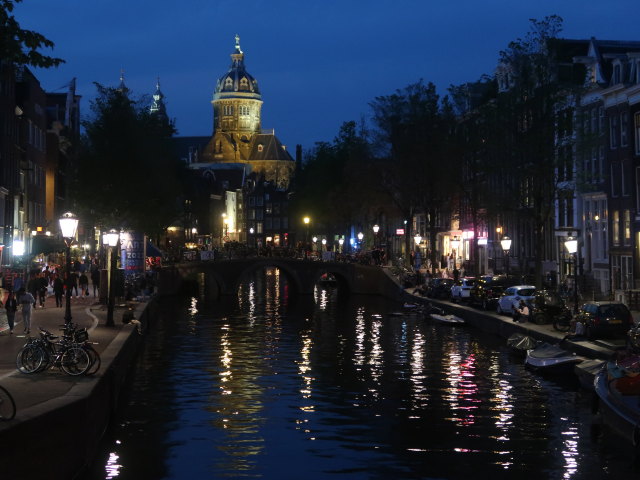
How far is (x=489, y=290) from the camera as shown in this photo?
65.7 meters

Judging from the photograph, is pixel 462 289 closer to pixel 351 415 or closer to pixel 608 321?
pixel 608 321

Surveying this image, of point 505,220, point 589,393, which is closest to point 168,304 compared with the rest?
point 505,220

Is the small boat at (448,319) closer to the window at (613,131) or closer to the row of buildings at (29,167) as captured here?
the window at (613,131)

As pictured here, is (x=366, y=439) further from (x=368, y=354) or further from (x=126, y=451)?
(x=368, y=354)

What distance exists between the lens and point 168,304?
290 ft

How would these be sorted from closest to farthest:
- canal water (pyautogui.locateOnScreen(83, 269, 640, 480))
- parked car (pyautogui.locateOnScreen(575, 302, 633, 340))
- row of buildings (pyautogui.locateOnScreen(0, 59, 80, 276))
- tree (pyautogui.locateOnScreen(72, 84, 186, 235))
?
canal water (pyautogui.locateOnScreen(83, 269, 640, 480)), parked car (pyautogui.locateOnScreen(575, 302, 633, 340)), row of buildings (pyautogui.locateOnScreen(0, 59, 80, 276)), tree (pyautogui.locateOnScreen(72, 84, 186, 235))

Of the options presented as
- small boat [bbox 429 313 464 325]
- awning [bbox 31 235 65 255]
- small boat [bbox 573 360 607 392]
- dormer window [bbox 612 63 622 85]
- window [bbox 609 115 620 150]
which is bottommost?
small boat [bbox 573 360 607 392]

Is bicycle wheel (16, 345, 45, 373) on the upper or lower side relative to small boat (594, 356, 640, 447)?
upper

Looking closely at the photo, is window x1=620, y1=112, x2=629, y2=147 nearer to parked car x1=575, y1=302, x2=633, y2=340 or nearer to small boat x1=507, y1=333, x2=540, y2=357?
small boat x1=507, y1=333, x2=540, y2=357

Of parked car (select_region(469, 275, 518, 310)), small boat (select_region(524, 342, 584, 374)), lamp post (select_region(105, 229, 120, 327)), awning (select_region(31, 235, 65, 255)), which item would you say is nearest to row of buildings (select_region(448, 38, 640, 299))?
parked car (select_region(469, 275, 518, 310))

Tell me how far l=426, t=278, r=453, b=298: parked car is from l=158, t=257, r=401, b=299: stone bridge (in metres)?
20.1

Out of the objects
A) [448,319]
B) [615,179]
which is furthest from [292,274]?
[615,179]

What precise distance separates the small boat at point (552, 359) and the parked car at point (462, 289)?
1137 inches

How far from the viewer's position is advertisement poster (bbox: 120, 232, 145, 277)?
77688 mm
